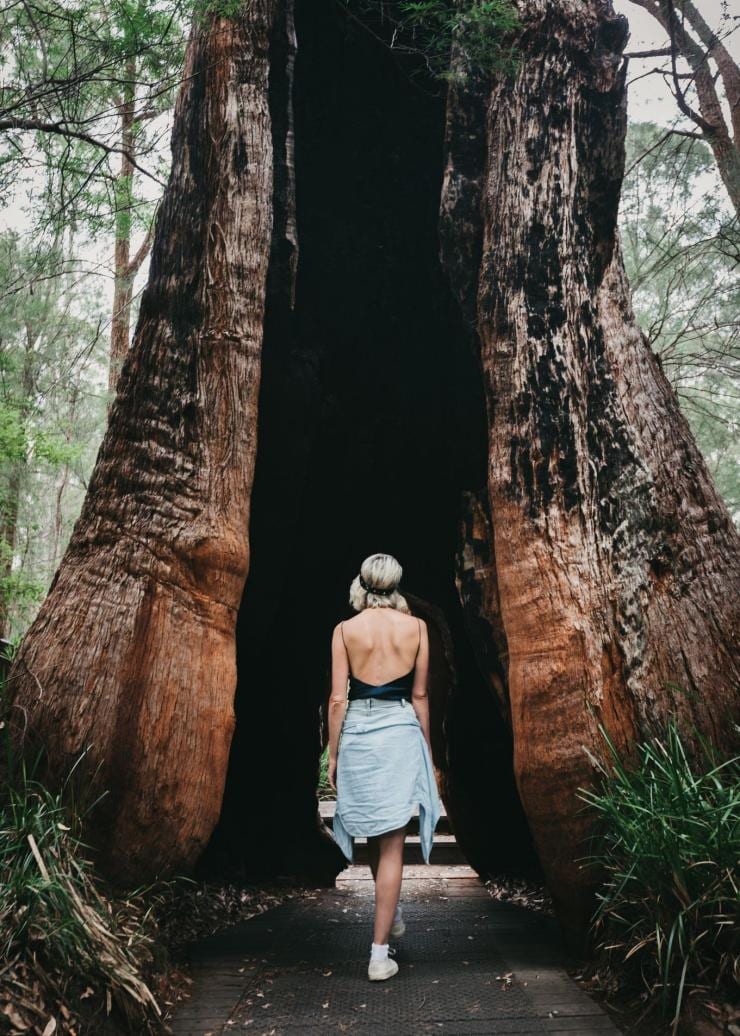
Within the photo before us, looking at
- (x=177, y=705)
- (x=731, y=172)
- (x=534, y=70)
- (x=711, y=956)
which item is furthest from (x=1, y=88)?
(x=731, y=172)

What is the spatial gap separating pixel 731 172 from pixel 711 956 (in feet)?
25.3

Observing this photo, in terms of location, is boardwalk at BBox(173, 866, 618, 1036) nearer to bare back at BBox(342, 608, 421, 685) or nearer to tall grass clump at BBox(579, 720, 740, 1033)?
tall grass clump at BBox(579, 720, 740, 1033)

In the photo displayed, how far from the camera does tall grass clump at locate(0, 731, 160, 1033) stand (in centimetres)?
247

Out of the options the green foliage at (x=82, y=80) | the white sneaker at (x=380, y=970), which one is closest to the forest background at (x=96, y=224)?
the green foliage at (x=82, y=80)

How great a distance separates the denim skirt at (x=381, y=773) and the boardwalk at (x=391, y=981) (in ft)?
1.82

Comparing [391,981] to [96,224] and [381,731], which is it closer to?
[381,731]

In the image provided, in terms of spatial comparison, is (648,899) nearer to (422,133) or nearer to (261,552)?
(261,552)

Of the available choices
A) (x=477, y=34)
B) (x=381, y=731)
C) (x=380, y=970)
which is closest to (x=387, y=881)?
(x=380, y=970)

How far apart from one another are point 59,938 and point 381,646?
70.9 inches

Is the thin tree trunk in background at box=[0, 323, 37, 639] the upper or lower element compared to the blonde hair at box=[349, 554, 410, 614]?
upper

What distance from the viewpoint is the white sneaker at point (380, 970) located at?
343 cm

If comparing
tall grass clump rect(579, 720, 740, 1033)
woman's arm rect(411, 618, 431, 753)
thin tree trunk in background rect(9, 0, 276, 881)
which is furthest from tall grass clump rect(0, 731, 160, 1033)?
tall grass clump rect(579, 720, 740, 1033)

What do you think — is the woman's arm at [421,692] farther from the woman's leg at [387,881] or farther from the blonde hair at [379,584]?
the woman's leg at [387,881]

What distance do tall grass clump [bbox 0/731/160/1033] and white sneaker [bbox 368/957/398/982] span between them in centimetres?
95
